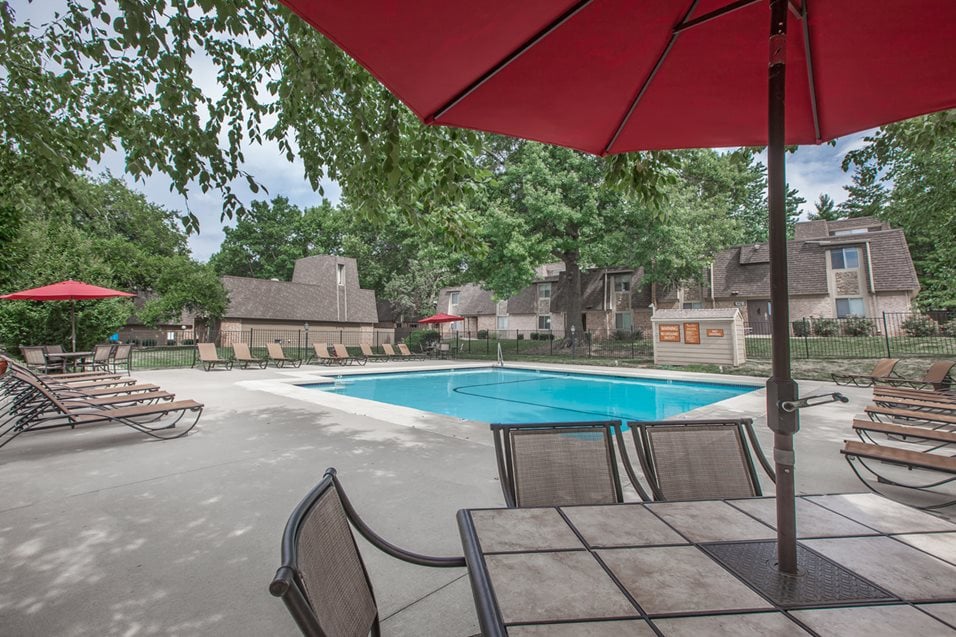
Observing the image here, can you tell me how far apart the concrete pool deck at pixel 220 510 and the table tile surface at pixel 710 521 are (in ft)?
3.52

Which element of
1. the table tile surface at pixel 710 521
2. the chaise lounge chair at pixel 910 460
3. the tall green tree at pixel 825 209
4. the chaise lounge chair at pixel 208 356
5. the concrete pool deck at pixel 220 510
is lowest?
the concrete pool deck at pixel 220 510

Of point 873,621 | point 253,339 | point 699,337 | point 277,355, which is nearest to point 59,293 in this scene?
point 277,355

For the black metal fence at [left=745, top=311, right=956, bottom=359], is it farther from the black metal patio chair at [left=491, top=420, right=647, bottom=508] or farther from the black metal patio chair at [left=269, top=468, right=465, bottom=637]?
the black metal patio chair at [left=269, top=468, right=465, bottom=637]

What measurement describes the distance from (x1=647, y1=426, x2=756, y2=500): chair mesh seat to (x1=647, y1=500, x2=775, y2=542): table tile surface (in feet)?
1.64

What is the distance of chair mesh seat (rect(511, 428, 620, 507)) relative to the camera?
2.19 meters

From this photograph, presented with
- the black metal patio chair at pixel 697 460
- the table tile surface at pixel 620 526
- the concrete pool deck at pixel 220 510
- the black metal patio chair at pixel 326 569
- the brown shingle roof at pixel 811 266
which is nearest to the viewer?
the black metal patio chair at pixel 326 569

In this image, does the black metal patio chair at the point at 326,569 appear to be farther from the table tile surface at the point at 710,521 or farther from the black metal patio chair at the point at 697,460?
the black metal patio chair at the point at 697,460

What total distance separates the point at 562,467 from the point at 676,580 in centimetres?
105

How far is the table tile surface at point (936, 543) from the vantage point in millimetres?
1340

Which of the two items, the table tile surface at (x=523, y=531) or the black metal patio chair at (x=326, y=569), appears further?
the table tile surface at (x=523, y=531)

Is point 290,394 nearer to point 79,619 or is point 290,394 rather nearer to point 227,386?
point 227,386

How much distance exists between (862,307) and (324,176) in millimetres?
28711

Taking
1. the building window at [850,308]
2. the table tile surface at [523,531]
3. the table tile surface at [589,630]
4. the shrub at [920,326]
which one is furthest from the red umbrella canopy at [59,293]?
the building window at [850,308]

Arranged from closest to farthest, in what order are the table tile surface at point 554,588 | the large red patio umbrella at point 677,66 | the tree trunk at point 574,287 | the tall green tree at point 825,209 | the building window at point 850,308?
the table tile surface at point 554,588, the large red patio umbrella at point 677,66, the tree trunk at point 574,287, the building window at point 850,308, the tall green tree at point 825,209
